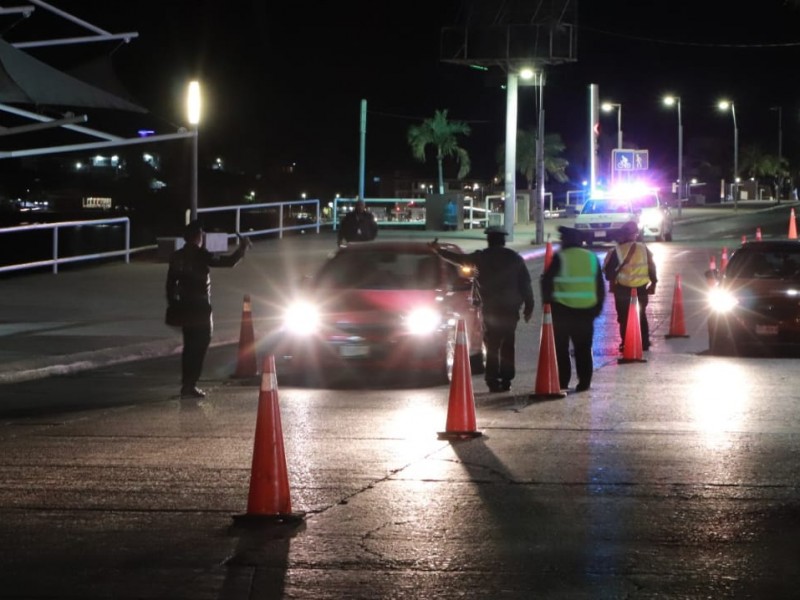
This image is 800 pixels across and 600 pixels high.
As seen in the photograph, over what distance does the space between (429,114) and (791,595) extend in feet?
287

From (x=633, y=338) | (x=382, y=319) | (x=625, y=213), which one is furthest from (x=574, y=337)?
(x=625, y=213)

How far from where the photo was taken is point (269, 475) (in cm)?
769

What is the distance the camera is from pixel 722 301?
684 inches

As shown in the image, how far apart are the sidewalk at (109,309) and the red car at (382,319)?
9.85 ft

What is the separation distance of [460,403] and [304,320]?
4207 millimetres

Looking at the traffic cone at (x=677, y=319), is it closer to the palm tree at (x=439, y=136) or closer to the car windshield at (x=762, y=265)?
the car windshield at (x=762, y=265)

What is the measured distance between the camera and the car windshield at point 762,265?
687 inches

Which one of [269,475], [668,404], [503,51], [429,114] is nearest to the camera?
[269,475]

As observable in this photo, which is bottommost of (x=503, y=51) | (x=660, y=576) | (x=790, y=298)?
(x=660, y=576)

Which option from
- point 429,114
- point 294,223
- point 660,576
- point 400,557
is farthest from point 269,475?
point 429,114

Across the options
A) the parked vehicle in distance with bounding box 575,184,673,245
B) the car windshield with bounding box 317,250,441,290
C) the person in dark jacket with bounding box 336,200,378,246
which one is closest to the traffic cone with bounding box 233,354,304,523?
the car windshield with bounding box 317,250,441,290

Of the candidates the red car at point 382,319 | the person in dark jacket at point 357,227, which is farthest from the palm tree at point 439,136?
the red car at point 382,319

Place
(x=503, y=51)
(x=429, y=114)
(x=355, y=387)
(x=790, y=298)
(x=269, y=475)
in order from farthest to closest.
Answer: (x=429, y=114)
(x=503, y=51)
(x=790, y=298)
(x=355, y=387)
(x=269, y=475)

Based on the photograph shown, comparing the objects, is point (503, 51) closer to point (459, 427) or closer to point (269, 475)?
point (459, 427)
